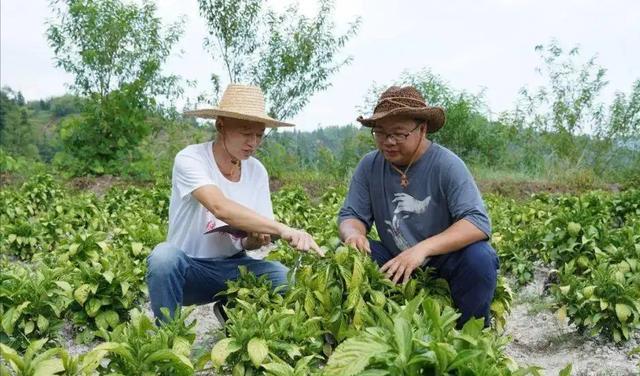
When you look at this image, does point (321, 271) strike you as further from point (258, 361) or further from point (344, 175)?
point (344, 175)

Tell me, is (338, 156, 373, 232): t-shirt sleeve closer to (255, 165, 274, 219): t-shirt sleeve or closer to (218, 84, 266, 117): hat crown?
(255, 165, 274, 219): t-shirt sleeve

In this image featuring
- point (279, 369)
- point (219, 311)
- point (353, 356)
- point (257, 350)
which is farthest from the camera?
point (219, 311)

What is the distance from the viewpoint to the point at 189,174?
3477 mm

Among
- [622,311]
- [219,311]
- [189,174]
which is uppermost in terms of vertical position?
[189,174]

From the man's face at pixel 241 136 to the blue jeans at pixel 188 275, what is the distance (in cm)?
57

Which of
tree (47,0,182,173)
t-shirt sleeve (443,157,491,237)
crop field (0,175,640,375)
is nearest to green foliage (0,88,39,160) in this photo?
tree (47,0,182,173)

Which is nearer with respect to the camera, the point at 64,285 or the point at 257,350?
the point at 257,350

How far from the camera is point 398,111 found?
11.2ft

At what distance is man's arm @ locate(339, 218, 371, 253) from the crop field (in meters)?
0.13

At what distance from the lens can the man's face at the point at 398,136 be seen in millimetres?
3506

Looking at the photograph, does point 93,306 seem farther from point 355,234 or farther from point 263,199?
point 355,234

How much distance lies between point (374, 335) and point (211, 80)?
12.0 m

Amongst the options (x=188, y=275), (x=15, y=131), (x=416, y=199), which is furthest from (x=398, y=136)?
(x=15, y=131)

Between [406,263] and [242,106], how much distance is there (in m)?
1.16
